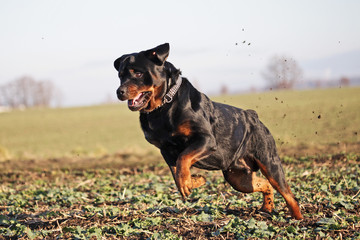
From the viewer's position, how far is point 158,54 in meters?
5.61

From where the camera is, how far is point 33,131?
4397cm

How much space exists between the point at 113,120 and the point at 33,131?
847 cm

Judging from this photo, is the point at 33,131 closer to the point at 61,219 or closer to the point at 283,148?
the point at 283,148

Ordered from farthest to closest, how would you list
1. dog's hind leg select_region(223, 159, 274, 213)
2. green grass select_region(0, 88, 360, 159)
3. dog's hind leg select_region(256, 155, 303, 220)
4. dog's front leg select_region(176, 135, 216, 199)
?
green grass select_region(0, 88, 360, 159) < dog's hind leg select_region(223, 159, 274, 213) < dog's hind leg select_region(256, 155, 303, 220) < dog's front leg select_region(176, 135, 216, 199)

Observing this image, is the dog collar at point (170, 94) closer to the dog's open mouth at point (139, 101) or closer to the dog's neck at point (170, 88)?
the dog's neck at point (170, 88)

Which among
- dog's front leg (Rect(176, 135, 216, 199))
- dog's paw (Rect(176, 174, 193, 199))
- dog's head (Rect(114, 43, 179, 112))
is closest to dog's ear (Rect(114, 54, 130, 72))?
dog's head (Rect(114, 43, 179, 112))

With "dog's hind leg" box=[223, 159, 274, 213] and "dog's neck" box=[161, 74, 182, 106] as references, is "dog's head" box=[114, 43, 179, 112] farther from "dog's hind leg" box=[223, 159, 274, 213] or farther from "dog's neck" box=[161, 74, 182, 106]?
"dog's hind leg" box=[223, 159, 274, 213]

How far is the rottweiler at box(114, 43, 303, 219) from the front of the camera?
551 cm

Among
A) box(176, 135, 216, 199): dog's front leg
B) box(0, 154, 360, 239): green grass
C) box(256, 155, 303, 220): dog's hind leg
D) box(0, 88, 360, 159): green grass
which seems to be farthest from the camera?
box(0, 88, 360, 159): green grass

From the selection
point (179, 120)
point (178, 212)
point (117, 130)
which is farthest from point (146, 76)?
point (117, 130)

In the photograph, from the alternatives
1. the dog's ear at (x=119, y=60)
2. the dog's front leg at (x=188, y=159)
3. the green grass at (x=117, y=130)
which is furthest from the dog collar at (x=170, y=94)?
the green grass at (x=117, y=130)

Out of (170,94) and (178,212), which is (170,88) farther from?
(178,212)

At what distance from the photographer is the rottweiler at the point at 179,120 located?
5.51 metres

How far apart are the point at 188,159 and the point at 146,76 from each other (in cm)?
111
